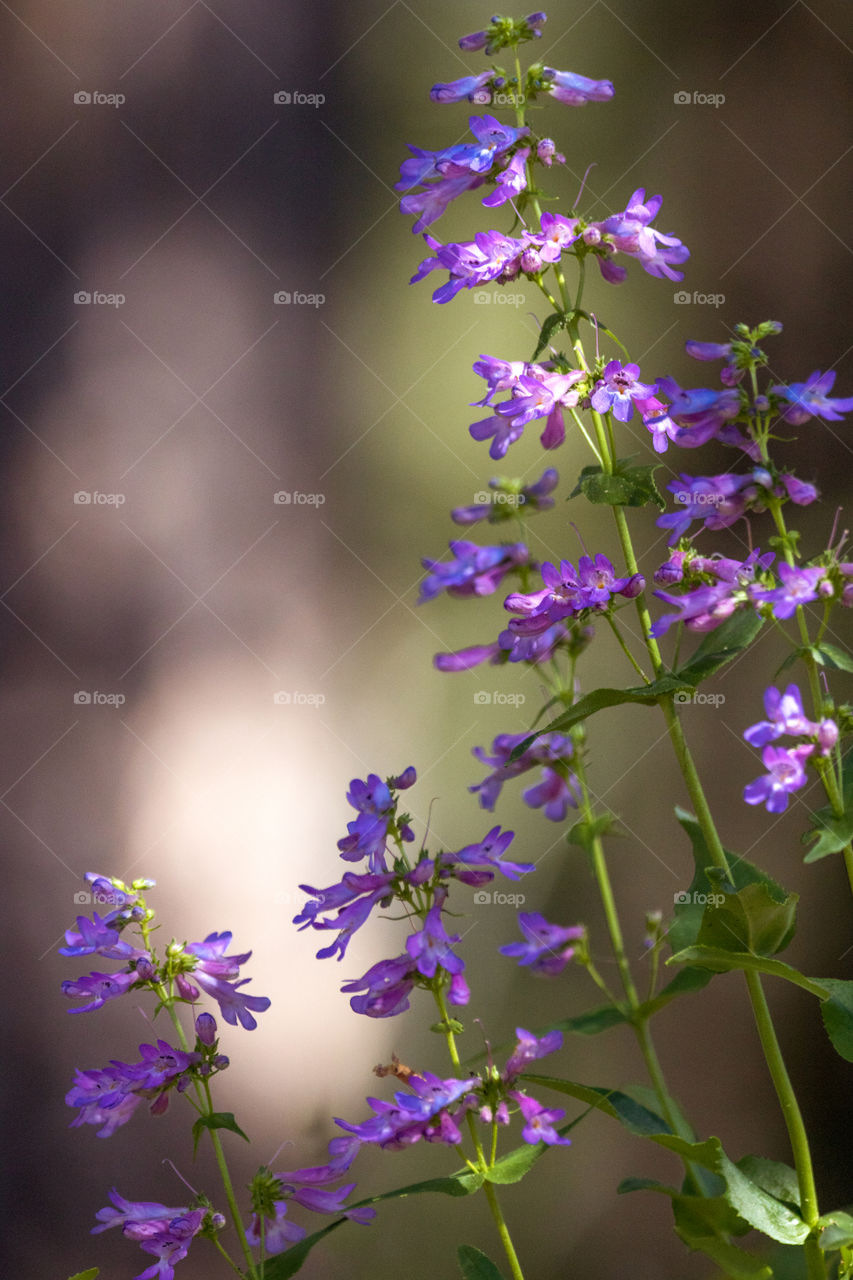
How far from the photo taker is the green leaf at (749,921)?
0.87 metres

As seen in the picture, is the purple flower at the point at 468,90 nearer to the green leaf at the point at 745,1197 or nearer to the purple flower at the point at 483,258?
the purple flower at the point at 483,258

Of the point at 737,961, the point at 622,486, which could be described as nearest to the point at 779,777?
the point at 737,961

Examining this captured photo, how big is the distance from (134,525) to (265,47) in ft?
2.06

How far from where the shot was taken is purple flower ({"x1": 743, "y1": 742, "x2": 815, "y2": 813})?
0.81 meters

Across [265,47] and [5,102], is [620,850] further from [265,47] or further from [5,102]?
[5,102]

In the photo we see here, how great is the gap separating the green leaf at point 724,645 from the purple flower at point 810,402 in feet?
0.53

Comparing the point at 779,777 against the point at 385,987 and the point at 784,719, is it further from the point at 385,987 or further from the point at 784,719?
the point at 385,987

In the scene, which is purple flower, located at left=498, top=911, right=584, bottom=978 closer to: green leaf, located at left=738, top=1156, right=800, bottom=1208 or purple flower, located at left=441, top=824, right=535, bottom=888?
purple flower, located at left=441, top=824, right=535, bottom=888

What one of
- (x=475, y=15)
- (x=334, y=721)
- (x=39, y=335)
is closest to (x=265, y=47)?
(x=475, y=15)

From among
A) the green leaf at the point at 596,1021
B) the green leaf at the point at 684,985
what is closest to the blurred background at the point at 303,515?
the green leaf at the point at 596,1021

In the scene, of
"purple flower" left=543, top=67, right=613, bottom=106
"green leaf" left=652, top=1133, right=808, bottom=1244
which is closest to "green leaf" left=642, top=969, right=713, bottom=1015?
"green leaf" left=652, top=1133, right=808, bottom=1244

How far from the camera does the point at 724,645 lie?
2.89 ft

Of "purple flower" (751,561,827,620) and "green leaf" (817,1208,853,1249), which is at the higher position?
"purple flower" (751,561,827,620)

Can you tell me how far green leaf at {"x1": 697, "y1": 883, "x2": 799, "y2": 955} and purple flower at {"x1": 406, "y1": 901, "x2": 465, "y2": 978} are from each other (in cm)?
20
